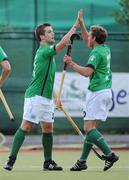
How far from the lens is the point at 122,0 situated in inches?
750

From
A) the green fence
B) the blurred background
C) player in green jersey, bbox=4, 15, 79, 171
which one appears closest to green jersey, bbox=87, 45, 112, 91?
player in green jersey, bbox=4, 15, 79, 171

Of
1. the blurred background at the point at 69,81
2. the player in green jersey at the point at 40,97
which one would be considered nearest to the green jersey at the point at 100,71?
the player in green jersey at the point at 40,97

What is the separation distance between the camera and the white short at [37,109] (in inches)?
415

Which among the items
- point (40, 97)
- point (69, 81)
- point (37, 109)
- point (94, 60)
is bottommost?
point (69, 81)

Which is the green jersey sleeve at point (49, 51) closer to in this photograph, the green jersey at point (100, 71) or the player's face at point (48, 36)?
the player's face at point (48, 36)

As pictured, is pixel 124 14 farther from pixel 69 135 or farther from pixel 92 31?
pixel 92 31

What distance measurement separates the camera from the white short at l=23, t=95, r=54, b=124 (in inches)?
415

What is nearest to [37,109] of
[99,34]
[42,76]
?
[42,76]

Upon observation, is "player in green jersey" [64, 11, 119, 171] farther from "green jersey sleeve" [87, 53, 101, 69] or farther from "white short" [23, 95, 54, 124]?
"white short" [23, 95, 54, 124]

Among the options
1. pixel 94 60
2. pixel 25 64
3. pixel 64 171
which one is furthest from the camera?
pixel 25 64

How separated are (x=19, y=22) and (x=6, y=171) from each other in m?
9.48

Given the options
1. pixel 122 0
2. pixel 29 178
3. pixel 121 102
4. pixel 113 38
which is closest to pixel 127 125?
pixel 121 102

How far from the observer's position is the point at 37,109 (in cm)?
1055

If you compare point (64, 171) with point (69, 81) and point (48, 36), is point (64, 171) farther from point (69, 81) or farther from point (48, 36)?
point (69, 81)
